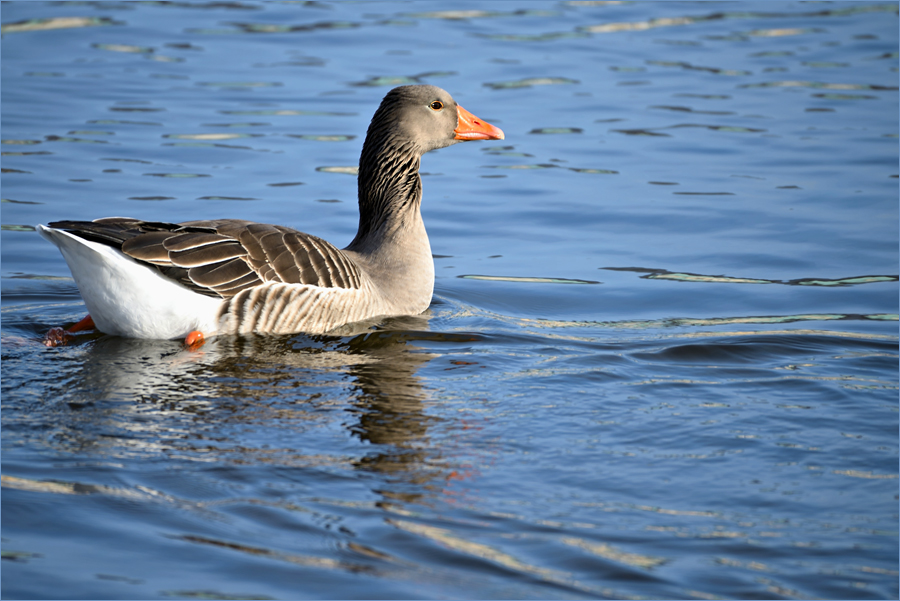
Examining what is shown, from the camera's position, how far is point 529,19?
22.9m

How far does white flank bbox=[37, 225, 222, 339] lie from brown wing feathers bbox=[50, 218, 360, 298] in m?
0.08

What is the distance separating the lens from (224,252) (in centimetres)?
726

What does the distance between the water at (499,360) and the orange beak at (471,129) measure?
145cm

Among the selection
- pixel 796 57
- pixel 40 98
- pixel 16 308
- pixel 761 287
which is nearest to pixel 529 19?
pixel 796 57

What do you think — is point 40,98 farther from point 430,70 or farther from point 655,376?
point 655,376

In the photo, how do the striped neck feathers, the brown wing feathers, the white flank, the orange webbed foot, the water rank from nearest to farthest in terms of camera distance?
the water
the white flank
the brown wing feathers
the orange webbed foot
the striped neck feathers

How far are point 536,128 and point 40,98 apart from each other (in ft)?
26.2

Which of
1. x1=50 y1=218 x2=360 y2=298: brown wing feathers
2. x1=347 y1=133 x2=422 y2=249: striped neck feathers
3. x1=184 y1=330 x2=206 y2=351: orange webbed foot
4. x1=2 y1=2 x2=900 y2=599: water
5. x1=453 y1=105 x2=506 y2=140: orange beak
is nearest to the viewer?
x1=2 y1=2 x2=900 y2=599: water

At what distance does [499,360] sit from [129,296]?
2.70 metres

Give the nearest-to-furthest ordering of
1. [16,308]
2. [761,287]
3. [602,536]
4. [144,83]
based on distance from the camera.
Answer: [602,536] < [16,308] < [761,287] < [144,83]

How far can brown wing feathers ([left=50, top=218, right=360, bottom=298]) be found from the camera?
689cm

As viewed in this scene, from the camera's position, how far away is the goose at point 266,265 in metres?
6.91

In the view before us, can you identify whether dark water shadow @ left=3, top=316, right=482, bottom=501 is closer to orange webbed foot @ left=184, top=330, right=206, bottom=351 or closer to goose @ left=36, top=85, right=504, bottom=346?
orange webbed foot @ left=184, top=330, right=206, bottom=351

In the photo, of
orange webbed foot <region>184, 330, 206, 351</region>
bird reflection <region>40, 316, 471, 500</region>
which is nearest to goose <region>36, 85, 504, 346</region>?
orange webbed foot <region>184, 330, 206, 351</region>
